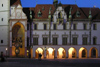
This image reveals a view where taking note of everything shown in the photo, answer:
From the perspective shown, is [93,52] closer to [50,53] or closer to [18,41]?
[50,53]

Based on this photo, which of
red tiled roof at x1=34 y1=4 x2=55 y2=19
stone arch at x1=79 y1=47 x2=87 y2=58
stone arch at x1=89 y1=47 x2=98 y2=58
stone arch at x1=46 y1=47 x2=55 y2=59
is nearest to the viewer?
stone arch at x1=46 y1=47 x2=55 y2=59

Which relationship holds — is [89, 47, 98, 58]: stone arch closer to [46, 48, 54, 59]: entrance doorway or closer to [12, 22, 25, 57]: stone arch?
[46, 48, 54, 59]: entrance doorway

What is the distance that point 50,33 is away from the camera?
7594cm

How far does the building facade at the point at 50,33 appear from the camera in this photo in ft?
245

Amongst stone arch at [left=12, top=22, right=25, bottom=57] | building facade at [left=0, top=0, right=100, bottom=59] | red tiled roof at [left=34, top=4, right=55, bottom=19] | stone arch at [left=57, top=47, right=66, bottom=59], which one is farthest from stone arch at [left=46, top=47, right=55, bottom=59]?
red tiled roof at [left=34, top=4, right=55, bottom=19]

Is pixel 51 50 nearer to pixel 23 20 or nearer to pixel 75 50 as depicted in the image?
pixel 75 50

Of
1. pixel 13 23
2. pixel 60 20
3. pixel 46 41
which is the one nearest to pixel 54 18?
pixel 60 20

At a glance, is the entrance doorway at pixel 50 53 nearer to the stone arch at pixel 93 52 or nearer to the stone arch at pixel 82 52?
the stone arch at pixel 82 52

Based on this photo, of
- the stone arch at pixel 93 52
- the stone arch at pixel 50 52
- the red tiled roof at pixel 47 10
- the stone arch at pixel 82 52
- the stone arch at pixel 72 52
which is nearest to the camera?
the stone arch at pixel 50 52

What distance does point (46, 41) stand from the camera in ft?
249

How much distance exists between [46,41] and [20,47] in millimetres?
7539

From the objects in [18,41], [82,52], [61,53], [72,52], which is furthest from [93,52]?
[18,41]

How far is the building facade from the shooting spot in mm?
74562

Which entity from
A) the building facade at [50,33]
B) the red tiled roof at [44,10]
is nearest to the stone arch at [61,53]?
the building facade at [50,33]
